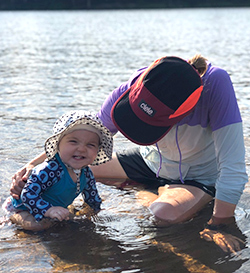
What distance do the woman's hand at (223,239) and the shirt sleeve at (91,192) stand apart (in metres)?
0.95

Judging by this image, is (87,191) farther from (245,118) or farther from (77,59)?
(77,59)

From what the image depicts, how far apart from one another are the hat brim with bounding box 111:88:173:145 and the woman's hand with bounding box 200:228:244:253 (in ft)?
3.10

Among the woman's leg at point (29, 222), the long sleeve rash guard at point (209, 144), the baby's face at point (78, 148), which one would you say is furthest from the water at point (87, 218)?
the baby's face at point (78, 148)

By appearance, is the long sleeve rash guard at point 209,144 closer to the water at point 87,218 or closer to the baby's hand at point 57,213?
the water at point 87,218

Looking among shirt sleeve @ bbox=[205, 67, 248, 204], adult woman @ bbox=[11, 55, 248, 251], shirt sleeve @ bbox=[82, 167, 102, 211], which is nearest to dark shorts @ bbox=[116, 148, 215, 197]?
A: adult woman @ bbox=[11, 55, 248, 251]

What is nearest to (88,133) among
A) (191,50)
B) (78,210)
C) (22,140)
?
(78,210)

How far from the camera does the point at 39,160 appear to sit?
13.8 feet

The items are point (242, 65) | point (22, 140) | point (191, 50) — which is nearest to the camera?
point (22, 140)

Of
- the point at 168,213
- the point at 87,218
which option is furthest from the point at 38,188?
the point at 168,213

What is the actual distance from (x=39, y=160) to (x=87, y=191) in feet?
1.63

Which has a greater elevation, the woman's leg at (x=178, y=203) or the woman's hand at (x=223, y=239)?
the woman's leg at (x=178, y=203)

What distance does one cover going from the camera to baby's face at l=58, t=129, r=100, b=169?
12.5 ft

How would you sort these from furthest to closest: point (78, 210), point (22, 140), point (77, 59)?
1. point (77, 59)
2. point (22, 140)
3. point (78, 210)

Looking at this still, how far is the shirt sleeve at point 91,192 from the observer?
162 inches
